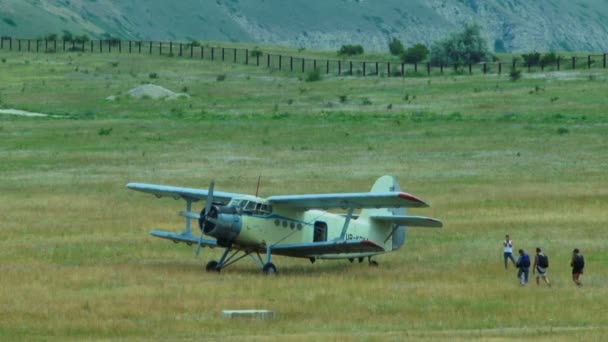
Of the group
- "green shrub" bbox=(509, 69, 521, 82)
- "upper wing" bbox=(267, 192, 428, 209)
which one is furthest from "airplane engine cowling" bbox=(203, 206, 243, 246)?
"green shrub" bbox=(509, 69, 521, 82)

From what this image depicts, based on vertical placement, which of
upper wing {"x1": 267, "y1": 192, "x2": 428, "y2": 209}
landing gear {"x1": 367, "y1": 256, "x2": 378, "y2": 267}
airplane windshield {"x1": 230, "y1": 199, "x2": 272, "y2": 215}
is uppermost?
upper wing {"x1": 267, "y1": 192, "x2": 428, "y2": 209}

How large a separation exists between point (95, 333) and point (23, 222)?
766 inches

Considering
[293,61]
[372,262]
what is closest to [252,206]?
→ [372,262]

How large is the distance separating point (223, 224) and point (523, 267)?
23.1 ft

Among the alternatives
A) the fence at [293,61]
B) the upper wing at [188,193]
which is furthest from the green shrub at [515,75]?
the upper wing at [188,193]

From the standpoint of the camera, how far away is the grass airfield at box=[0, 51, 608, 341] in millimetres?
31359

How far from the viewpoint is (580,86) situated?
97.7 m

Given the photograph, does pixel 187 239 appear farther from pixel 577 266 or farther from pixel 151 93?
pixel 151 93

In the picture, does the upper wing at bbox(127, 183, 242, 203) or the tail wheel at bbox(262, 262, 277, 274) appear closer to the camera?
the tail wheel at bbox(262, 262, 277, 274)

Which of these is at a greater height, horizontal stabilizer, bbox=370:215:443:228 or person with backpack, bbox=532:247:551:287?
horizontal stabilizer, bbox=370:215:443:228

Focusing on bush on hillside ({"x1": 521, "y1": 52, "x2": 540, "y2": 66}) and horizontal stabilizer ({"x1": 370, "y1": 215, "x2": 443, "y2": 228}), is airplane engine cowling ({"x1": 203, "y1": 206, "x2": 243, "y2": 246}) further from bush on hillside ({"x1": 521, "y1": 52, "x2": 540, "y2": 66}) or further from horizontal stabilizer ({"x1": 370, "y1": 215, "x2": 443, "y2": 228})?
bush on hillside ({"x1": 521, "y1": 52, "x2": 540, "y2": 66})

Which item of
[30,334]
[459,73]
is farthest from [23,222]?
[459,73]

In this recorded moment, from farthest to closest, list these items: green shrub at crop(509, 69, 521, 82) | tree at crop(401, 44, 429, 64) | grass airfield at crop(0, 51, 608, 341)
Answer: tree at crop(401, 44, 429, 64) < green shrub at crop(509, 69, 521, 82) < grass airfield at crop(0, 51, 608, 341)

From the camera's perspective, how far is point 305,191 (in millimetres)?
55375
